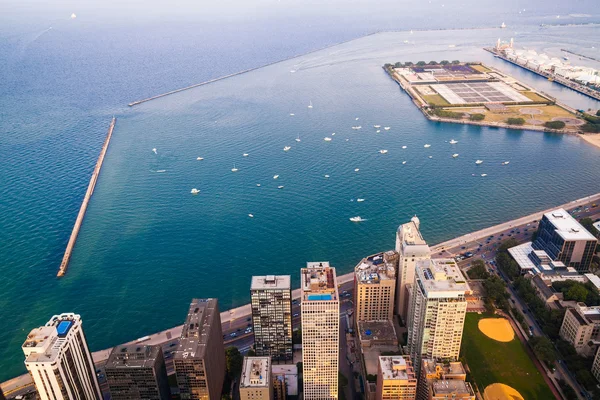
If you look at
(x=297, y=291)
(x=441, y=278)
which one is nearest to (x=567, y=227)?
(x=441, y=278)

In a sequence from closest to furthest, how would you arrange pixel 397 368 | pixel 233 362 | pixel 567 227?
pixel 397 368 < pixel 233 362 < pixel 567 227

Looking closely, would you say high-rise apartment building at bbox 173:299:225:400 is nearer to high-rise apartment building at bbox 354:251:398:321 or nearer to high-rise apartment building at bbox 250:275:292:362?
high-rise apartment building at bbox 250:275:292:362

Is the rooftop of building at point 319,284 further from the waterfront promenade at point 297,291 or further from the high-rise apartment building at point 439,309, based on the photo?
the waterfront promenade at point 297,291

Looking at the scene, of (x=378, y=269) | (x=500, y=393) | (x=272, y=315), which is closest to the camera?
(x=500, y=393)

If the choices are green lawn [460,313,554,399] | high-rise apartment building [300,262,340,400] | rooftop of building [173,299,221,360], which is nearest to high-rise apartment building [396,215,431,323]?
green lawn [460,313,554,399]

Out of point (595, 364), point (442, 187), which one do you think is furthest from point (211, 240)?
point (595, 364)

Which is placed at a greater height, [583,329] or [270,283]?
[270,283]

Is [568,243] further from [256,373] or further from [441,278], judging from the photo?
[256,373]

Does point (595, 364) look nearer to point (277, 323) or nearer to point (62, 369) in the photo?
point (277, 323)
